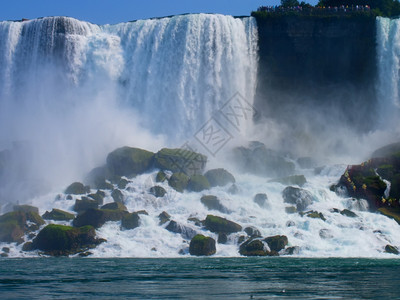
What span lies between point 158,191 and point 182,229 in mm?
5268

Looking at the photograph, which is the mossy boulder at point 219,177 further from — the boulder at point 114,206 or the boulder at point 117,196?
the boulder at point 114,206

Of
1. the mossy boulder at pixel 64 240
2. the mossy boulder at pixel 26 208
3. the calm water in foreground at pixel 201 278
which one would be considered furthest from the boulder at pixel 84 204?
the calm water in foreground at pixel 201 278

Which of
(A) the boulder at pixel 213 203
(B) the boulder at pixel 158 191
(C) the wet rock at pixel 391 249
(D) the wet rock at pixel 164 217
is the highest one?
(B) the boulder at pixel 158 191

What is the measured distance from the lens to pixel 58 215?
1117 inches

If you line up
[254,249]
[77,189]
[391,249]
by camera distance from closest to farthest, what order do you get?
[254,249] → [391,249] → [77,189]

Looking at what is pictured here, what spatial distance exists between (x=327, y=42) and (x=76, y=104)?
56.8ft

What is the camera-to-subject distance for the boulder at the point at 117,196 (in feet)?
101

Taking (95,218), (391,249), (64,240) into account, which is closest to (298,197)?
(391,249)

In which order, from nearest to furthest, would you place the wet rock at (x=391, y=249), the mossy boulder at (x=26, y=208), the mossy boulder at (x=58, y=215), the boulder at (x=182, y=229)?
the wet rock at (x=391, y=249), the boulder at (x=182, y=229), the mossy boulder at (x=58, y=215), the mossy boulder at (x=26, y=208)

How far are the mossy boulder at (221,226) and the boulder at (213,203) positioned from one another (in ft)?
9.39

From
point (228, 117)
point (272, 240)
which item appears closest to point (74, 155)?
point (228, 117)

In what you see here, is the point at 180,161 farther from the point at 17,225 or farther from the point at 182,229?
the point at 17,225

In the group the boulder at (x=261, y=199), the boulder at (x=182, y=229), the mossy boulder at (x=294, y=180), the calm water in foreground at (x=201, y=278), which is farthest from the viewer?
the mossy boulder at (x=294, y=180)

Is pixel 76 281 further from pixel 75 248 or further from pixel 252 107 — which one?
pixel 252 107
